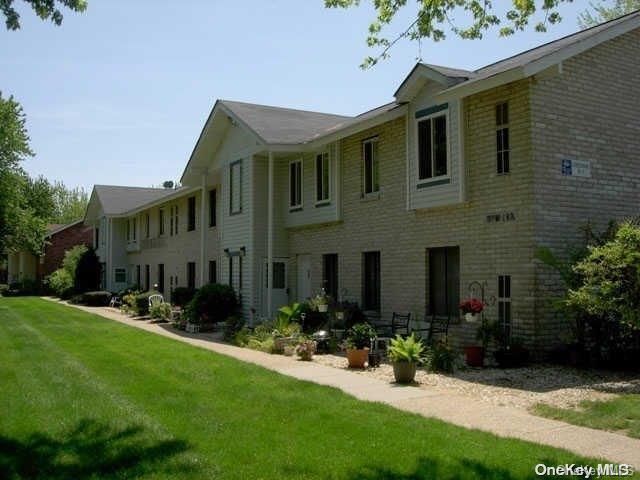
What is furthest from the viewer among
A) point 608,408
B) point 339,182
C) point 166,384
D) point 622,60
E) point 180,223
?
point 180,223

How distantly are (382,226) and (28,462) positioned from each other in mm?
11727

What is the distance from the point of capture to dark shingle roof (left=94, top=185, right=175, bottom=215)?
41344mm

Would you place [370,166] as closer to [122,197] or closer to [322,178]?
[322,178]

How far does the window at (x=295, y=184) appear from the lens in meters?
20.8

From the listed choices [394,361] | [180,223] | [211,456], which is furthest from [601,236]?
[180,223]

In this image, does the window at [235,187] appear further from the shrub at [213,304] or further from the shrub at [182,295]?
the shrub at [182,295]

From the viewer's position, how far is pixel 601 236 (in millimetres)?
12617

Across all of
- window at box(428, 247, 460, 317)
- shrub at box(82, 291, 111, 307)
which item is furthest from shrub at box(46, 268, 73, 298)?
window at box(428, 247, 460, 317)

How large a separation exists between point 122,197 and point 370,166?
29732 mm

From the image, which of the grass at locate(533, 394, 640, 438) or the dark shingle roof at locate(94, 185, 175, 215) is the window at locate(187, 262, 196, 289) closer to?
the dark shingle roof at locate(94, 185, 175, 215)

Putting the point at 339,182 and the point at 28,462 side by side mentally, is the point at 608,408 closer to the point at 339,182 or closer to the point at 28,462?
the point at 28,462

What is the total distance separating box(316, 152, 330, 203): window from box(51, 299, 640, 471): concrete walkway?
7297mm

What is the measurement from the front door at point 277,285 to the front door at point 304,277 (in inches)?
22.1

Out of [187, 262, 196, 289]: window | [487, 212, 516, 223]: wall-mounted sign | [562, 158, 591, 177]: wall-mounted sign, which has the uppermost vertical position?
[562, 158, 591, 177]: wall-mounted sign
